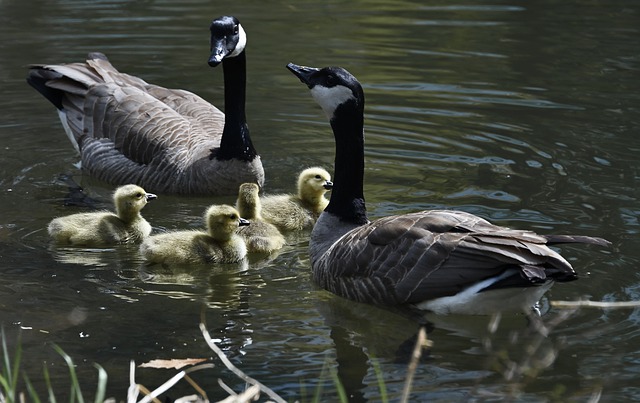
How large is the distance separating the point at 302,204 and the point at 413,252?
2658 millimetres

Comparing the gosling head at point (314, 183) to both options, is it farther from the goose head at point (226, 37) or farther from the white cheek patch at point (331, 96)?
the goose head at point (226, 37)

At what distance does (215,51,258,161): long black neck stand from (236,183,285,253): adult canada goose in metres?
1.23

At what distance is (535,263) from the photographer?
6.52 m

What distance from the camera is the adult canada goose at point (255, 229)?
9.05 metres

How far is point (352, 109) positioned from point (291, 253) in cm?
155

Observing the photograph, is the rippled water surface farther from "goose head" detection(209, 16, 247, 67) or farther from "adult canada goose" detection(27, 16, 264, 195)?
"goose head" detection(209, 16, 247, 67)

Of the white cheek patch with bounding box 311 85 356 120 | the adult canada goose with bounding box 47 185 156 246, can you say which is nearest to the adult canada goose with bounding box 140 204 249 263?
the adult canada goose with bounding box 47 185 156 246

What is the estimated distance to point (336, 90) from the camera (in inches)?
325

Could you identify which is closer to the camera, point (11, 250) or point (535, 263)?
point (535, 263)

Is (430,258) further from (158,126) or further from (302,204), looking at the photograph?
(158,126)

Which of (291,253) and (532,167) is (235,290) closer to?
(291,253)

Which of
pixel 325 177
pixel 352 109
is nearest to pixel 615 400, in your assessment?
pixel 352 109

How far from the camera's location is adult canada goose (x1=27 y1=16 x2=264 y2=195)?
422 inches

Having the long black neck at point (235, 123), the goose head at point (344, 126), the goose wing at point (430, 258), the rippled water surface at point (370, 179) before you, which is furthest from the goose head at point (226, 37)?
the goose wing at point (430, 258)
